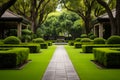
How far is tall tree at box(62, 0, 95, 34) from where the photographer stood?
164 ft

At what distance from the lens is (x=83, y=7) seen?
2170 inches

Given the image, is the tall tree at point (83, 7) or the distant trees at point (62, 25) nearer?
the tall tree at point (83, 7)

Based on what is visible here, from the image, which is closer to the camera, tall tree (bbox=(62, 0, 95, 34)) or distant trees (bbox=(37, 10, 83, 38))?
tall tree (bbox=(62, 0, 95, 34))

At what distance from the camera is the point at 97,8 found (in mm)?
55594

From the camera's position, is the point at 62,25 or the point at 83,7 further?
the point at 62,25

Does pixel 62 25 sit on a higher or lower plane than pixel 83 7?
lower

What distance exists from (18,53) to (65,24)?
60796mm

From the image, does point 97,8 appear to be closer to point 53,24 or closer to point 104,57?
point 53,24

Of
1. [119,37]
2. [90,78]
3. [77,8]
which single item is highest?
[77,8]

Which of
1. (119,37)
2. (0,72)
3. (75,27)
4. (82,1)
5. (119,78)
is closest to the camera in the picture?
(119,78)

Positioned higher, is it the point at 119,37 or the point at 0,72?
the point at 119,37

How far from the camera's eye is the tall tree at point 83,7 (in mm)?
49969

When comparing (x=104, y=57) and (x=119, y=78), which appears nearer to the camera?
(x=119, y=78)

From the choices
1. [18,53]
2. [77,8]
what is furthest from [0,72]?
[77,8]
